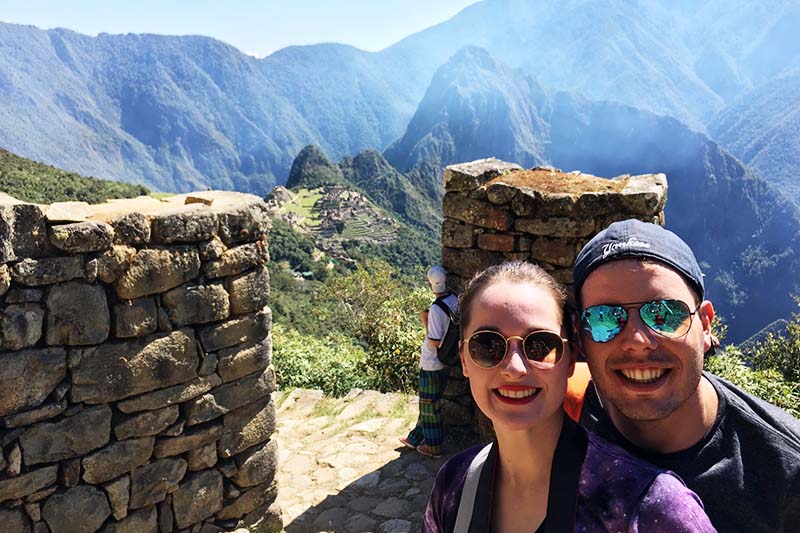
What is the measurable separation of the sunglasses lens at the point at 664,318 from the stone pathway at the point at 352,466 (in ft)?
11.1

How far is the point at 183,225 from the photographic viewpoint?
10.9 ft

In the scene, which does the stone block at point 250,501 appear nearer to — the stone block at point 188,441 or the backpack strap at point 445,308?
the stone block at point 188,441

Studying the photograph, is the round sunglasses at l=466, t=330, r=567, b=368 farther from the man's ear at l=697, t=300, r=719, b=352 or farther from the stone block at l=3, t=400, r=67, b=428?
the stone block at l=3, t=400, r=67, b=428

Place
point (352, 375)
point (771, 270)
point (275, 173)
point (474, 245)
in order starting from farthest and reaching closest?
1. point (275, 173)
2. point (771, 270)
3. point (352, 375)
4. point (474, 245)

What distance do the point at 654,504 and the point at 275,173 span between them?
7071 inches

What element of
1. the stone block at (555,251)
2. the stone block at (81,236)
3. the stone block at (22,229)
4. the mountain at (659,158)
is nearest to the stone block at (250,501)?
the stone block at (81,236)

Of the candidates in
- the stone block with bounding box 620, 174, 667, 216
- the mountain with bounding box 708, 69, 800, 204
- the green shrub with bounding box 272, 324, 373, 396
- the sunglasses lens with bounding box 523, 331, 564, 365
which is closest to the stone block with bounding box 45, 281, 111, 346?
the sunglasses lens with bounding box 523, 331, 564, 365

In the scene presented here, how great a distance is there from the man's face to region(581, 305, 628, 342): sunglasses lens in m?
0.01

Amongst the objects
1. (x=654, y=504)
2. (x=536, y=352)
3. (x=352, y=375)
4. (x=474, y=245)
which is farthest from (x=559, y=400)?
(x=352, y=375)

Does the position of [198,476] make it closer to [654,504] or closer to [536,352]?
[536,352]

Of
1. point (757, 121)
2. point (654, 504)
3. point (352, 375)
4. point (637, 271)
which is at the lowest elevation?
point (352, 375)

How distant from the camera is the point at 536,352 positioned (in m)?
1.50

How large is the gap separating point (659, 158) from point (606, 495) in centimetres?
10047

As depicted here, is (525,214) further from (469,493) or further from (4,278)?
(4,278)
